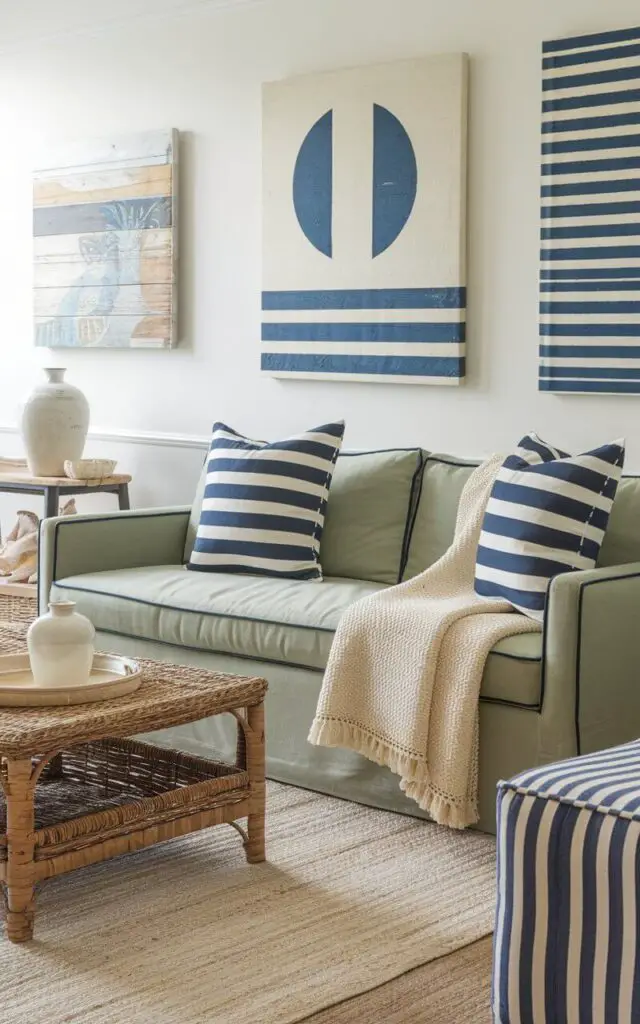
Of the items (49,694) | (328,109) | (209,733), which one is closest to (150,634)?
(209,733)

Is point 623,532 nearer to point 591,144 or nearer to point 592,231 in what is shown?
point 592,231

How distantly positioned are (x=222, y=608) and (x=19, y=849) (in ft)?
3.64

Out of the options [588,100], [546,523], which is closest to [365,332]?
[588,100]

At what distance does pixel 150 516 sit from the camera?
4.02 meters

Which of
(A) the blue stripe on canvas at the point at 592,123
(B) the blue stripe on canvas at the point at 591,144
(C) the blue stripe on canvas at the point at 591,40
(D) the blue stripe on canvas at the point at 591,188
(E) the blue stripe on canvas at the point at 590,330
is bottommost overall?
(E) the blue stripe on canvas at the point at 590,330

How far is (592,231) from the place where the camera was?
147 inches

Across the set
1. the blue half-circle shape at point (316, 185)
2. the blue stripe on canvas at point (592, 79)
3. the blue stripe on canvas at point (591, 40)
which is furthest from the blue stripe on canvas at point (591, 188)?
the blue half-circle shape at point (316, 185)

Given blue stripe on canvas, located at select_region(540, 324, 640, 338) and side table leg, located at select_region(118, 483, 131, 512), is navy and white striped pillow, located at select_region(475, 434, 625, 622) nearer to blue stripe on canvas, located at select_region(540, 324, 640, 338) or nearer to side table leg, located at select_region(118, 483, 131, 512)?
blue stripe on canvas, located at select_region(540, 324, 640, 338)

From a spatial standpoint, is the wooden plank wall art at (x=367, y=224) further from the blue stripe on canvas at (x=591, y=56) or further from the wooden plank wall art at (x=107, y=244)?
the wooden plank wall art at (x=107, y=244)

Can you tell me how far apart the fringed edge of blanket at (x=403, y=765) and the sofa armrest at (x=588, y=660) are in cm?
24

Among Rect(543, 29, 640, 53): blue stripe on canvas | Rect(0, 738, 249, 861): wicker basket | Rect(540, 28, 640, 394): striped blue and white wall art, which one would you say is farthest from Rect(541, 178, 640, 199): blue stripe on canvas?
Rect(0, 738, 249, 861): wicker basket

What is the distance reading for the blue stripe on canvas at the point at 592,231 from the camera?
12.0ft

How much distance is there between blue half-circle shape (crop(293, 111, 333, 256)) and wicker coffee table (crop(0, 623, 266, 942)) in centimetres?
192

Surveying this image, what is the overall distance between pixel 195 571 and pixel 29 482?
117 centimetres
